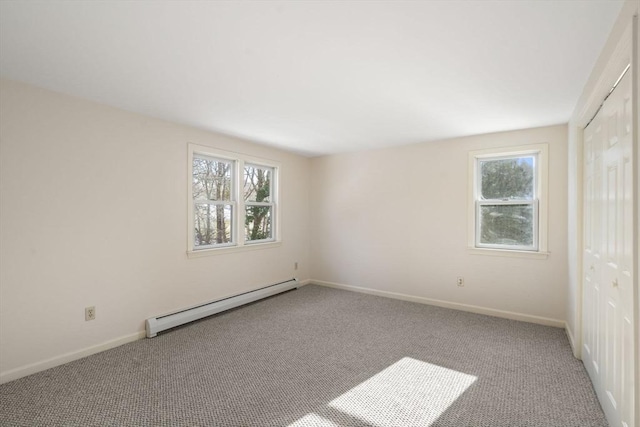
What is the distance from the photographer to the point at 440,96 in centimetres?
277

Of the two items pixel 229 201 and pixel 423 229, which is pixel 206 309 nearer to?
pixel 229 201

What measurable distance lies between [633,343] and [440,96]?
2118 millimetres

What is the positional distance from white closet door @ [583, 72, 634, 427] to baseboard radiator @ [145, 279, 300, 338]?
362 centimetres

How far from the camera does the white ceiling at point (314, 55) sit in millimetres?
1642

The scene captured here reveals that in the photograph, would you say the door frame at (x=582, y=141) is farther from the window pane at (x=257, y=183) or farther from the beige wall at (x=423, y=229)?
the window pane at (x=257, y=183)

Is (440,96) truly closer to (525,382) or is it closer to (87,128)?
(525,382)

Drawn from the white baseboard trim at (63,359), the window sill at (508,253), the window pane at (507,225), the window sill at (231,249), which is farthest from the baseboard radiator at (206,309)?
the window pane at (507,225)

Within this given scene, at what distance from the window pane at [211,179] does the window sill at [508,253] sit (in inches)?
132

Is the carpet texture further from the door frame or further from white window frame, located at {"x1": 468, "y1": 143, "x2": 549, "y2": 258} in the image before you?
white window frame, located at {"x1": 468, "y1": 143, "x2": 549, "y2": 258}

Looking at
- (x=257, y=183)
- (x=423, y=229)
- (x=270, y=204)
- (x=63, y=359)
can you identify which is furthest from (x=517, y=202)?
(x=63, y=359)

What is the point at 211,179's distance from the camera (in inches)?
163

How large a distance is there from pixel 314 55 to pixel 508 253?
335 cm

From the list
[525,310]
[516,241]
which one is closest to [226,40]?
[516,241]

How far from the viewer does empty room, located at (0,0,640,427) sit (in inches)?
69.7
